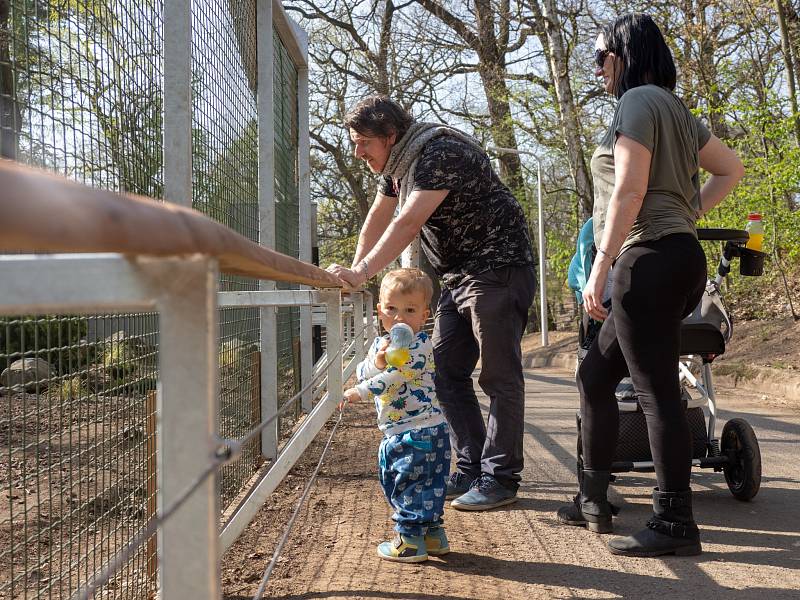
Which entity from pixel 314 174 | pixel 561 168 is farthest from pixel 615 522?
pixel 561 168

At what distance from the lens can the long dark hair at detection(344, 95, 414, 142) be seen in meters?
Answer: 3.92

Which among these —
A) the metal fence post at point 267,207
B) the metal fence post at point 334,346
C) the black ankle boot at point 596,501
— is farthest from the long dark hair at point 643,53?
the metal fence post at point 267,207

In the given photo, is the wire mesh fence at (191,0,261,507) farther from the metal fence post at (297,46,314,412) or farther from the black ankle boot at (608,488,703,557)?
the black ankle boot at (608,488,703,557)

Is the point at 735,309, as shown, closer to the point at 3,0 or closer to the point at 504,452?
the point at 504,452

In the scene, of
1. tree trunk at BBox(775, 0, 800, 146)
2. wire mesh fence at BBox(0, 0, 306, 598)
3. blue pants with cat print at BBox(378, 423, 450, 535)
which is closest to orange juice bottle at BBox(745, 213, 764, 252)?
blue pants with cat print at BBox(378, 423, 450, 535)

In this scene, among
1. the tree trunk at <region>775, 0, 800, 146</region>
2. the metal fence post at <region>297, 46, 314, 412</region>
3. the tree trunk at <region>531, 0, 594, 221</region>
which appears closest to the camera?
the metal fence post at <region>297, 46, 314, 412</region>

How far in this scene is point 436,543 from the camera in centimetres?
322

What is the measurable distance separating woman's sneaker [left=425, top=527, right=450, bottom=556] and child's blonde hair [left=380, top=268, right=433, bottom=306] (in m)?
0.84

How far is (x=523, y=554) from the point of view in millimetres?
3305

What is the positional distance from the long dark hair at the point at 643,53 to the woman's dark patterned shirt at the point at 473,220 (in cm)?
82

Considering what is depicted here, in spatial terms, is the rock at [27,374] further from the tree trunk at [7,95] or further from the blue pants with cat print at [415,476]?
the blue pants with cat print at [415,476]

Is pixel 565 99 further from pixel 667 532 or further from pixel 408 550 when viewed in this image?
pixel 408 550

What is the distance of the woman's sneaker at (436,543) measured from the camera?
127 inches

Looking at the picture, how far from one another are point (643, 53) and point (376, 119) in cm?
117
